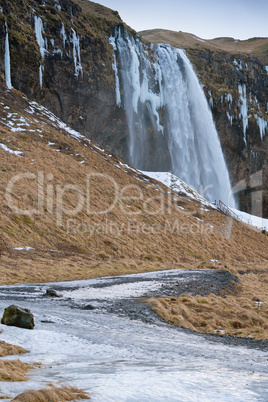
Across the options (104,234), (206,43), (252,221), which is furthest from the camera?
(206,43)

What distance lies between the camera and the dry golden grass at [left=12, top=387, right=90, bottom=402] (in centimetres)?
456

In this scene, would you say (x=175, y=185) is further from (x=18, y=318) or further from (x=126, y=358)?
(x=126, y=358)

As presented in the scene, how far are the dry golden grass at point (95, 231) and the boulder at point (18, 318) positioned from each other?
8.75 meters

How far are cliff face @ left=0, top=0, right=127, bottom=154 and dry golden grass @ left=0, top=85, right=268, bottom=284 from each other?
177 inches

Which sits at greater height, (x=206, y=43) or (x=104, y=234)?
(x=206, y=43)

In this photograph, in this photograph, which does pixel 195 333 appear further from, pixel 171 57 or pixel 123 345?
pixel 171 57

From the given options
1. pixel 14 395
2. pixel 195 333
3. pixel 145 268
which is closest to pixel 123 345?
pixel 195 333

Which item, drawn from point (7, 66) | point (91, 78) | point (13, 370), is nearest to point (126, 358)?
point (13, 370)

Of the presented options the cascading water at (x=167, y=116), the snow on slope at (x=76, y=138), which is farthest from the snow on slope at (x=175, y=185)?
the cascading water at (x=167, y=116)

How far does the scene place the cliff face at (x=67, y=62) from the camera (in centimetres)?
4088

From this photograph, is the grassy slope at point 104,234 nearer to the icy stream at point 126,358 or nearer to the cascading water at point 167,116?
the icy stream at point 126,358

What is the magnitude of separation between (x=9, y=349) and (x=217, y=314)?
7.67m

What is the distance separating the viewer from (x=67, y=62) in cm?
4553

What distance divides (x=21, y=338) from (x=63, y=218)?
65.6ft
